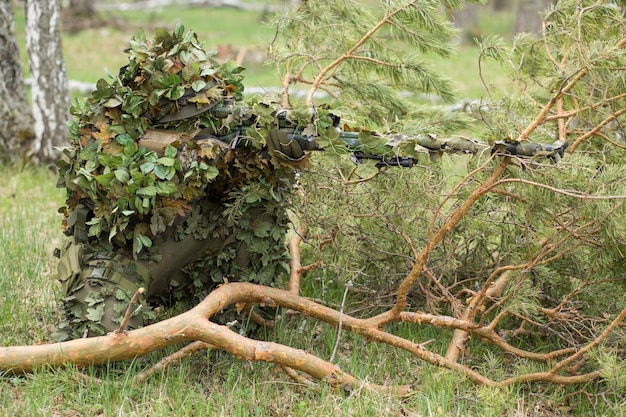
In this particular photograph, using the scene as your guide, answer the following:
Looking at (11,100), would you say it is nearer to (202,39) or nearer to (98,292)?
(98,292)

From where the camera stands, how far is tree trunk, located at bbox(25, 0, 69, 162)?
6.40 m

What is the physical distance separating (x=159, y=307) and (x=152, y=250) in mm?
602

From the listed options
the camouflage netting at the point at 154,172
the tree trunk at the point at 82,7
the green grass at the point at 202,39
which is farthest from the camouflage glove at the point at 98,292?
the tree trunk at the point at 82,7

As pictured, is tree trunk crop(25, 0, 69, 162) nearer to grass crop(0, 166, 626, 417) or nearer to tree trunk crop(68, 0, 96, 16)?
grass crop(0, 166, 626, 417)

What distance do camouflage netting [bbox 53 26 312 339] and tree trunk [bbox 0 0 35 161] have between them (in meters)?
3.36

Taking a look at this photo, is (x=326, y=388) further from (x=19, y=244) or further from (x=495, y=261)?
(x=19, y=244)

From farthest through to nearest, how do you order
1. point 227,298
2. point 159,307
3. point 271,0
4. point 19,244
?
point 271,0 < point 19,244 < point 159,307 < point 227,298

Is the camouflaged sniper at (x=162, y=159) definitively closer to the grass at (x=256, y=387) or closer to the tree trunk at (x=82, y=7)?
the grass at (x=256, y=387)

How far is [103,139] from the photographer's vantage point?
3283 mm

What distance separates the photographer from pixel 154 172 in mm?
3219

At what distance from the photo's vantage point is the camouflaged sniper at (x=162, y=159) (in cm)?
325

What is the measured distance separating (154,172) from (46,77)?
12.4ft

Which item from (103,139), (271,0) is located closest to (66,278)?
(103,139)

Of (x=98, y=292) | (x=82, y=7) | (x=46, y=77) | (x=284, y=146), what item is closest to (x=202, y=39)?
(x=82, y=7)
